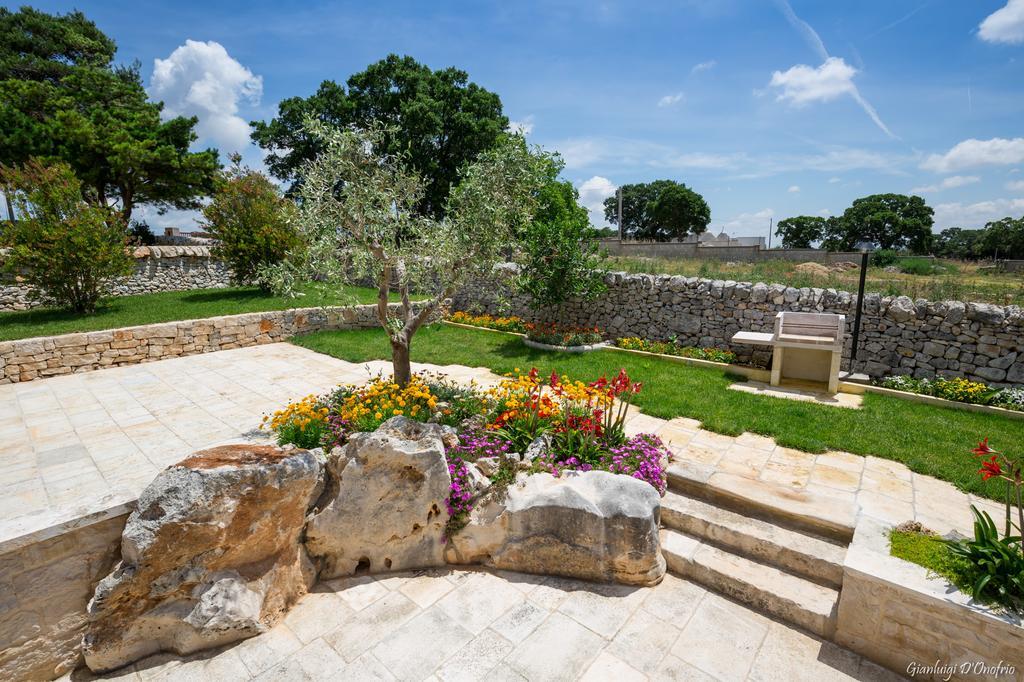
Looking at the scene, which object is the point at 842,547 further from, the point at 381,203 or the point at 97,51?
the point at 97,51

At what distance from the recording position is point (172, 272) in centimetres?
1666

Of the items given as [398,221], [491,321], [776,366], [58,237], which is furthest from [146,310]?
[776,366]

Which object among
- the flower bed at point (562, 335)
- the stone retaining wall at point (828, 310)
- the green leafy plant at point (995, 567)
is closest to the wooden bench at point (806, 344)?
the stone retaining wall at point (828, 310)

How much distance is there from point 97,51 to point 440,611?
36309 millimetres

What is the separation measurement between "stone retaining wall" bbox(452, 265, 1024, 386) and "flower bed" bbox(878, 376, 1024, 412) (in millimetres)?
413

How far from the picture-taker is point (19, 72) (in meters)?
22.1

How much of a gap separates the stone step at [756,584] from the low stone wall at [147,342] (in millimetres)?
5458

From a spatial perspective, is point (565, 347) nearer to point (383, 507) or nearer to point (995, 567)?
point (383, 507)

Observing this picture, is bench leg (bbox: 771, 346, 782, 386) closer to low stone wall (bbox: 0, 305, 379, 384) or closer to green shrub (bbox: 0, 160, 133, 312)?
low stone wall (bbox: 0, 305, 379, 384)

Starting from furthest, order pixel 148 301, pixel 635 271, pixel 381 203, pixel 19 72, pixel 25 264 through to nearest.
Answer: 1. pixel 19 72
2. pixel 148 301
3. pixel 635 271
4. pixel 25 264
5. pixel 381 203

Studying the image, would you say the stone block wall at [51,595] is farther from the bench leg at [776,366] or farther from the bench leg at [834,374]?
the bench leg at [834,374]

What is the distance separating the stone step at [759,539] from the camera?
3504mm

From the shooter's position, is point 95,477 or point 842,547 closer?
point 842,547

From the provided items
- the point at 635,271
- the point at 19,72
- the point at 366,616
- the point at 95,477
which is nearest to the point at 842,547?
the point at 366,616
